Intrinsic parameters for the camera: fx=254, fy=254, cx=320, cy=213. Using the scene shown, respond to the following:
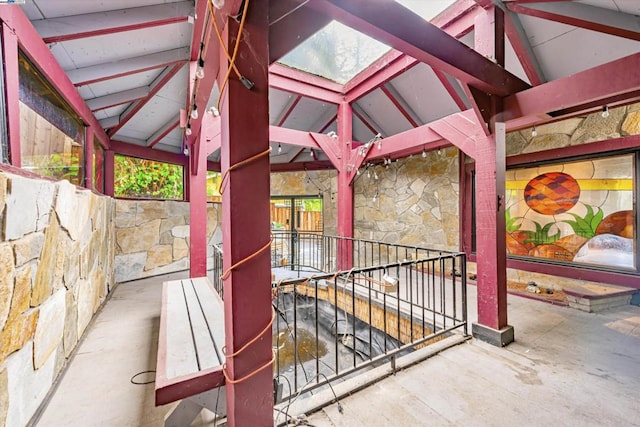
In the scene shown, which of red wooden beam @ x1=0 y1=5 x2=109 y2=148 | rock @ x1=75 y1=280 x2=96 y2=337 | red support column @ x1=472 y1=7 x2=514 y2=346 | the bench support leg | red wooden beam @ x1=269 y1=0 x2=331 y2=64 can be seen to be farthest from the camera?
rock @ x1=75 y1=280 x2=96 y2=337

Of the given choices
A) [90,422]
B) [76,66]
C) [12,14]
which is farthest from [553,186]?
[76,66]

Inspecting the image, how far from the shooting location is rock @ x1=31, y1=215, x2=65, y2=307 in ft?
5.18

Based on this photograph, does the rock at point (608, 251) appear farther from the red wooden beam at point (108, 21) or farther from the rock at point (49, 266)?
the rock at point (49, 266)

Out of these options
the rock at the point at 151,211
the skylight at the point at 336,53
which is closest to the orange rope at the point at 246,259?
the skylight at the point at 336,53

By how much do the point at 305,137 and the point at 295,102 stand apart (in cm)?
135

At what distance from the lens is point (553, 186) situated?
3.74 meters

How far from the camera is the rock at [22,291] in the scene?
131 centimetres

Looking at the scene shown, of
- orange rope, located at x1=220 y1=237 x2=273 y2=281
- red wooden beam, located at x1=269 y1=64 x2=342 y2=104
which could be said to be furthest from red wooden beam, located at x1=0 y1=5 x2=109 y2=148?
red wooden beam, located at x1=269 y1=64 x2=342 y2=104

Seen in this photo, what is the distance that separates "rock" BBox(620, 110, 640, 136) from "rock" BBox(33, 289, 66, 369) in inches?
237

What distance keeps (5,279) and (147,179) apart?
4859mm

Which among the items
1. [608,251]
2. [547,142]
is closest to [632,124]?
[547,142]

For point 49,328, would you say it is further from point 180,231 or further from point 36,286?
point 180,231

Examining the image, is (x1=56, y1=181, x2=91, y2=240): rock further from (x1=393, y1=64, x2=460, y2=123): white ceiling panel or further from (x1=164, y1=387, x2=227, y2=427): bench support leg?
(x1=393, y1=64, x2=460, y2=123): white ceiling panel

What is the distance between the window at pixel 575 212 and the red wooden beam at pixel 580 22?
1.74 meters
